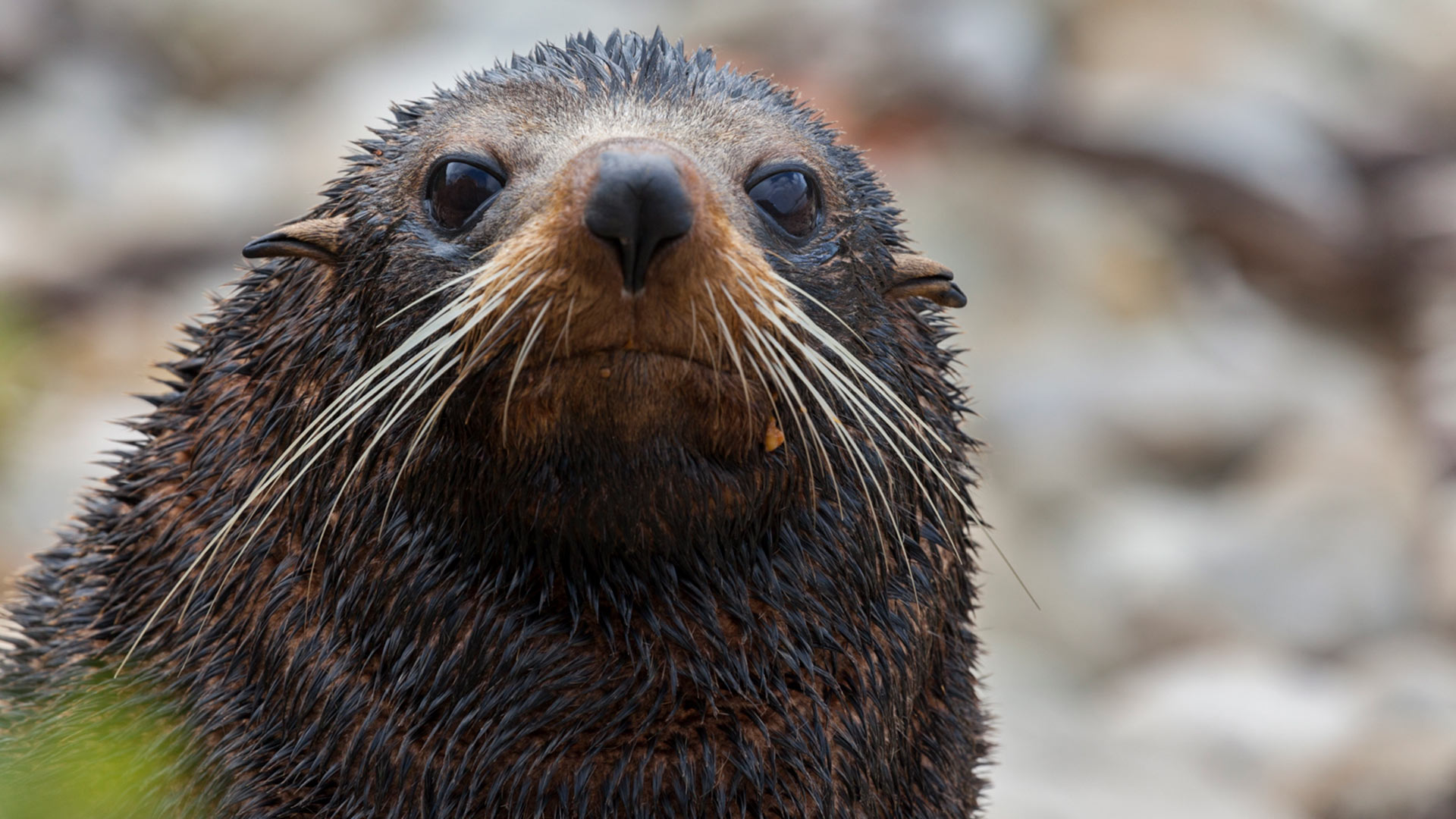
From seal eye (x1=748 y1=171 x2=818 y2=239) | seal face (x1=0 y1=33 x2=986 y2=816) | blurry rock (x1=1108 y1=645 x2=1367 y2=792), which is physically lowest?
seal face (x1=0 y1=33 x2=986 y2=816)

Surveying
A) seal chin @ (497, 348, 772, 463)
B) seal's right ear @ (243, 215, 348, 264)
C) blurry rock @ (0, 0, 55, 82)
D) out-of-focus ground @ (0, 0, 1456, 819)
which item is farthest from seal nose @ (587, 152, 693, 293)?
blurry rock @ (0, 0, 55, 82)

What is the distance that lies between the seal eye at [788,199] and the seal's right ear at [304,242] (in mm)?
1012

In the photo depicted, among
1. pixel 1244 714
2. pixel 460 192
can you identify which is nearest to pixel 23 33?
pixel 1244 714

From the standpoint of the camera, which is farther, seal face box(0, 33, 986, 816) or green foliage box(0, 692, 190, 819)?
green foliage box(0, 692, 190, 819)

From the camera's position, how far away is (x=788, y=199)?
354 centimetres

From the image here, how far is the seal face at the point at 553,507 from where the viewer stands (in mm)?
3100

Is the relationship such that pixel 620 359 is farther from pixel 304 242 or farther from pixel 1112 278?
pixel 1112 278

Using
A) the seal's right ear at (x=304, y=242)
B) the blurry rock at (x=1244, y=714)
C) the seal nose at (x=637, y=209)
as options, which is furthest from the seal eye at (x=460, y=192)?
the blurry rock at (x=1244, y=714)

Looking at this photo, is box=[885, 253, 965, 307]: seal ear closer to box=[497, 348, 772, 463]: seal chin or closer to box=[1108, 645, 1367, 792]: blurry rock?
box=[497, 348, 772, 463]: seal chin

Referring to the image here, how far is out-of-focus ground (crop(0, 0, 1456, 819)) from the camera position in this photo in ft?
31.0

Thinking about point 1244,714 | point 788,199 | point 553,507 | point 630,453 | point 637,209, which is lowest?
point 553,507

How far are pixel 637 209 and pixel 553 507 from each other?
728 millimetres

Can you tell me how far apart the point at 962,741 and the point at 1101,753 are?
4236 millimetres

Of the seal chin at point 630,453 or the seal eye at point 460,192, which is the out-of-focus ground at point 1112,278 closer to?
the seal chin at point 630,453
